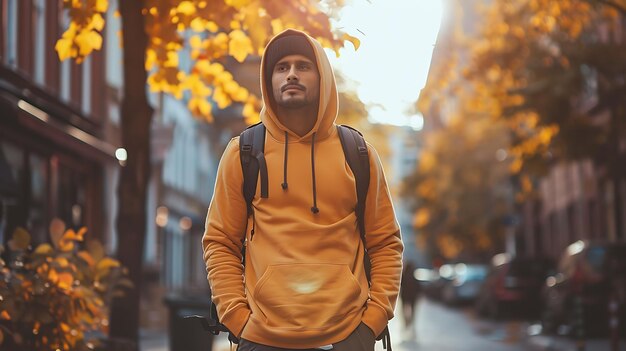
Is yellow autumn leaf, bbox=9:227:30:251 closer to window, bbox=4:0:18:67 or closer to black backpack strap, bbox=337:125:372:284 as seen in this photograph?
black backpack strap, bbox=337:125:372:284

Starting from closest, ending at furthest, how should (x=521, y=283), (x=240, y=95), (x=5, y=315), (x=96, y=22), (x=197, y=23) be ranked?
(x=5, y=315), (x=96, y=22), (x=197, y=23), (x=240, y=95), (x=521, y=283)

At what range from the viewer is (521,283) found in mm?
32625

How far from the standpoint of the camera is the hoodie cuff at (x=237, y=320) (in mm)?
4379

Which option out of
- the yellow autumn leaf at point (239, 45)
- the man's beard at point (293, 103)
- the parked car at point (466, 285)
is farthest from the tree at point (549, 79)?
the parked car at point (466, 285)

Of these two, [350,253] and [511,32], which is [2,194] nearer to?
[511,32]

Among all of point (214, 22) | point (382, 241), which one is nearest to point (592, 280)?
point (214, 22)

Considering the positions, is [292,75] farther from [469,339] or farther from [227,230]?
[469,339]

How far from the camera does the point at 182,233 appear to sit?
47.8 metres

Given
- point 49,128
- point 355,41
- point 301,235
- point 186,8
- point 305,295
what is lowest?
point 305,295

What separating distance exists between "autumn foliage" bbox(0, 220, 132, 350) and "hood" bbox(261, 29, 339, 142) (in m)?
4.09

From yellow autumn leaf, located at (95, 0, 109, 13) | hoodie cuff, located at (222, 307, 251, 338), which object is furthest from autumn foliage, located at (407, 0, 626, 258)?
hoodie cuff, located at (222, 307, 251, 338)

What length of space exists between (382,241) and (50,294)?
457 cm

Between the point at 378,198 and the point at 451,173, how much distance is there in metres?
55.8

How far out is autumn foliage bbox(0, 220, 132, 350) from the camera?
852 cm
